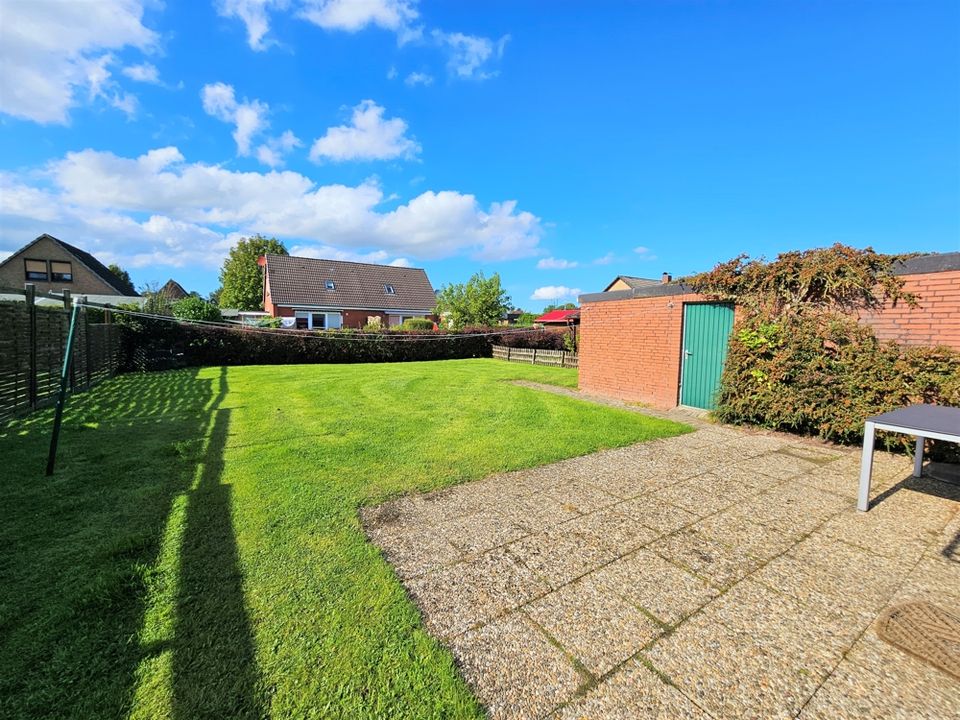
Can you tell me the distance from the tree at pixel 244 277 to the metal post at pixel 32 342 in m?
50.1

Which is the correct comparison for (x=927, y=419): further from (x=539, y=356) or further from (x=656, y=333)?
(x=539, y=356)

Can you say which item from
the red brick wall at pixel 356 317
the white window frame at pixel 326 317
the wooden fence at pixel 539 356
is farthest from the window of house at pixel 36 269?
the wooden fence at pixel 539 356

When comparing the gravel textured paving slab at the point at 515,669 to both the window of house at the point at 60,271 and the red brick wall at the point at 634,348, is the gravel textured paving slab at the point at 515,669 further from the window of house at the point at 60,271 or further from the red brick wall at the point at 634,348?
the window of house at the point at 60,271

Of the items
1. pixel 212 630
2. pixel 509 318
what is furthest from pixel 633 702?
pixel 509 318

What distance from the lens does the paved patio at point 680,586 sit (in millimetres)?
1781

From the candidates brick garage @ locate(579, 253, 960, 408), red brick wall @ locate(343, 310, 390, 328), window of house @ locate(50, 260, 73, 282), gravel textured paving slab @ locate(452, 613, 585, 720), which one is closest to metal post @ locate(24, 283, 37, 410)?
gravel textured paving slab @ locate(452, 613, 585, 720)

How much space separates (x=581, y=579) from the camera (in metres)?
2.56

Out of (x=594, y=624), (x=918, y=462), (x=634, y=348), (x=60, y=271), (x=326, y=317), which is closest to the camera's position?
(x=594, y=624)

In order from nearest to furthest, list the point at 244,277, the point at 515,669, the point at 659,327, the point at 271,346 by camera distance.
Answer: the point at 515,669, the point at 659,327, the point at 271,346, the point at 244,277

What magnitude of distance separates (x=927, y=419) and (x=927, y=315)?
2.73 meters

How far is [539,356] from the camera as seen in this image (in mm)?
17641

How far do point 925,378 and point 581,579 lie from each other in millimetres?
5395

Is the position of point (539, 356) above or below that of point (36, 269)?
below

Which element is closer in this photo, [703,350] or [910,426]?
[910,426]
